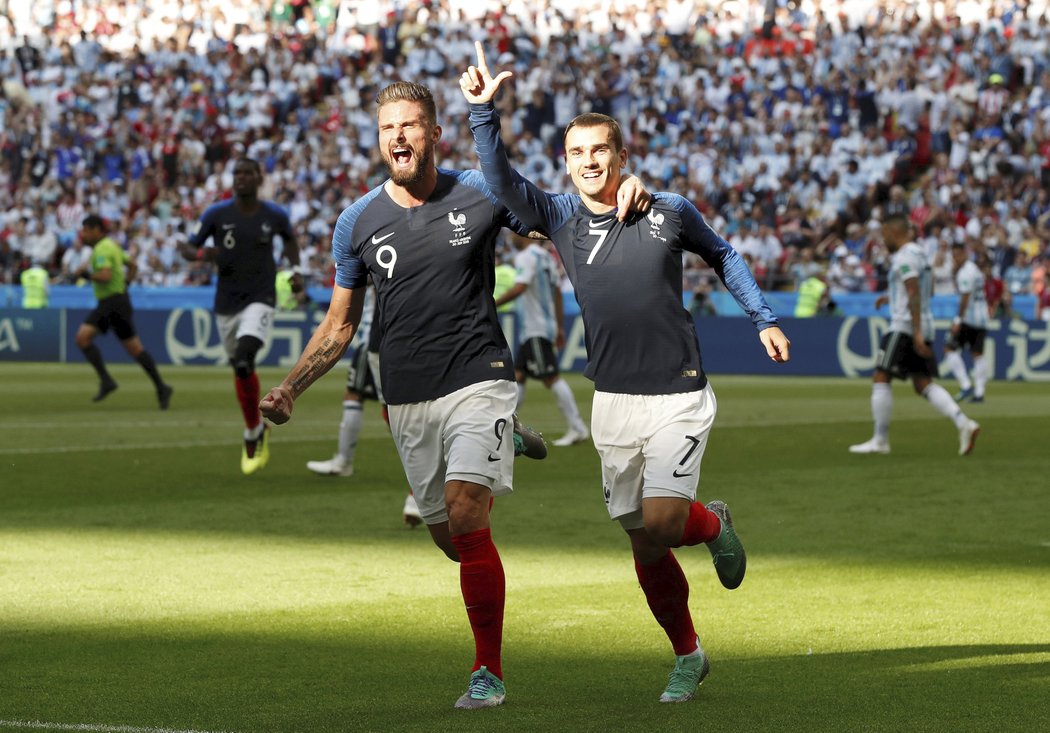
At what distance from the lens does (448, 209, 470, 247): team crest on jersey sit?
6.36m

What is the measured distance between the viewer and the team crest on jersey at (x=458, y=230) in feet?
20.9

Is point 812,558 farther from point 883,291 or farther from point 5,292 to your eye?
point 5,292

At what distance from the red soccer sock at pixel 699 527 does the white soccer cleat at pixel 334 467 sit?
7.46 meters

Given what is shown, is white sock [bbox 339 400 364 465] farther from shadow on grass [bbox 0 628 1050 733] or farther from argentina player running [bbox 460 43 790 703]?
argentina player running [bbox 460 43 790 703]

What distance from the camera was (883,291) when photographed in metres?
28.6

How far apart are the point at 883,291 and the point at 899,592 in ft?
68.2

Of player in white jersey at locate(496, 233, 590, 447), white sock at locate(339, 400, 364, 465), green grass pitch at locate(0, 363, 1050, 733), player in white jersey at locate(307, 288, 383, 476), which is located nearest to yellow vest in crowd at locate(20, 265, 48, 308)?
green grass pitch at locate(0, 363, 1050, 733)

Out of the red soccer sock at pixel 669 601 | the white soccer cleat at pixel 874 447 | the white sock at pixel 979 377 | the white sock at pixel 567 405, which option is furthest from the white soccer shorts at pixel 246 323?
the white sock at pixel 979 377

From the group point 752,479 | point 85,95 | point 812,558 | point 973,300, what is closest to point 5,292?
point 85,95

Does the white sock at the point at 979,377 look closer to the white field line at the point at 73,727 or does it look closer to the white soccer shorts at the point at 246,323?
the white soccer shorts at the point at 246,323

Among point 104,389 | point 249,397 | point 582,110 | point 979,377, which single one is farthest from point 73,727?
point 582,110

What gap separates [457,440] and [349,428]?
7064 millimetres

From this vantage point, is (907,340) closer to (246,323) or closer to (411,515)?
(246,323)

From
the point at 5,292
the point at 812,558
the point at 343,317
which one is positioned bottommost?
the point at 5,292
